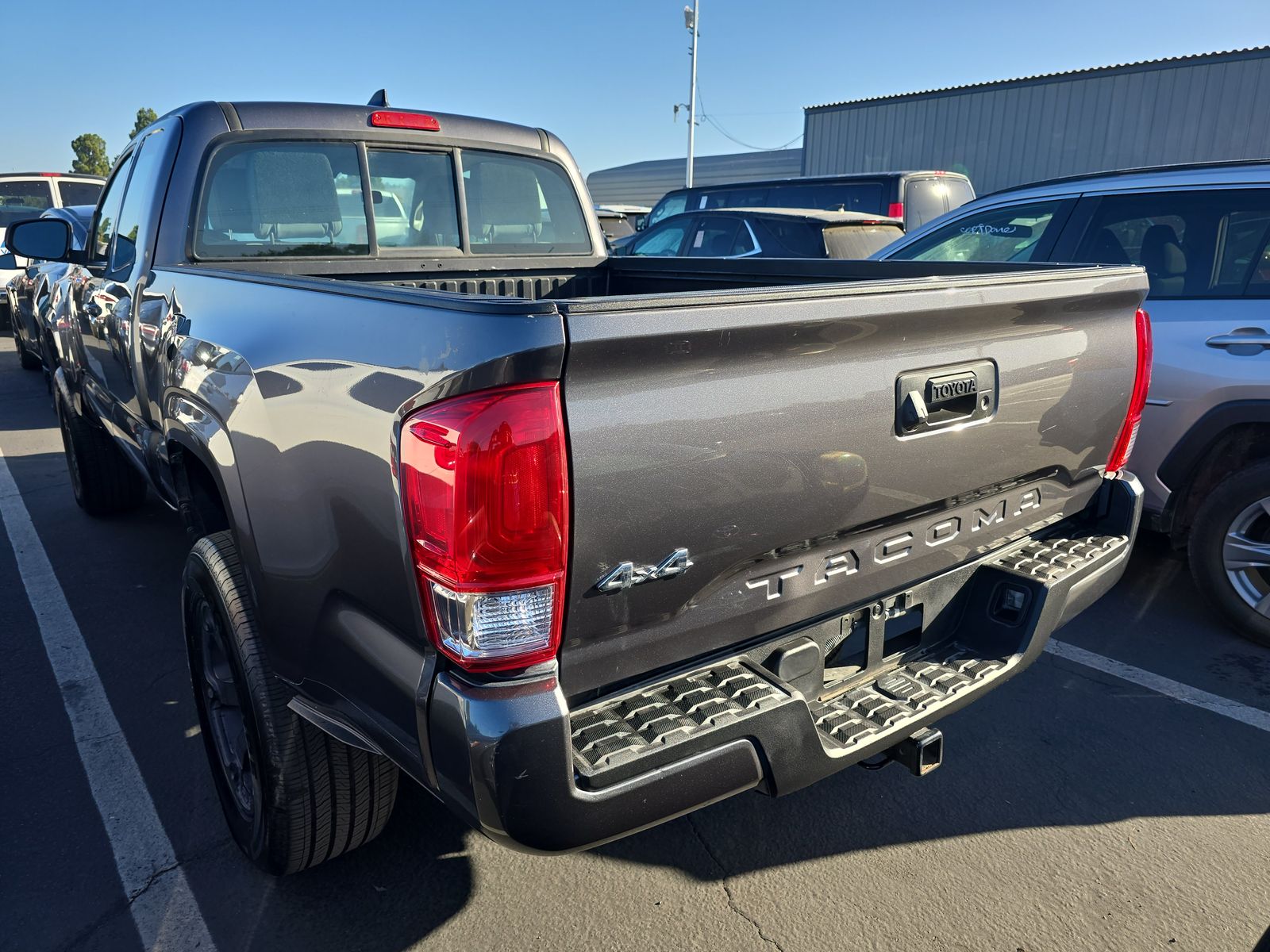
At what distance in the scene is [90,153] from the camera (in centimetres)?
3753

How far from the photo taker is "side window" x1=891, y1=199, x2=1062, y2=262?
178 inches

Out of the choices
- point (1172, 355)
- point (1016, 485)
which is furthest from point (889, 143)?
point (1016, 485)

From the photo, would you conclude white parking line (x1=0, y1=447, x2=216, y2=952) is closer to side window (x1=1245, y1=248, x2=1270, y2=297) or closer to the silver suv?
the silver suv

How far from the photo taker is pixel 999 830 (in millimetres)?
2654

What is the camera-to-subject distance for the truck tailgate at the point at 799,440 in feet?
5.36

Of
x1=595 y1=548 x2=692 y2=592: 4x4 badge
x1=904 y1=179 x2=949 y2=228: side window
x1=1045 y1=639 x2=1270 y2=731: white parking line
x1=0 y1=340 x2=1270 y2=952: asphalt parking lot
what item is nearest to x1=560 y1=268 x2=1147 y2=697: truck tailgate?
x1=595 y1=548 x2=692 y2=592: 4x4 badge

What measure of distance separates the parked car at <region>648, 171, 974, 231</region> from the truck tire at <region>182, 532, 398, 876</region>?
882 cm

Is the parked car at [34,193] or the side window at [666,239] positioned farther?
the parked car at [34,193]

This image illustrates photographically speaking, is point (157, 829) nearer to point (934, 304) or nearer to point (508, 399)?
point (508, 399)

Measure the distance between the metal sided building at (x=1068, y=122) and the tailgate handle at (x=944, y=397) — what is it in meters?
18.7

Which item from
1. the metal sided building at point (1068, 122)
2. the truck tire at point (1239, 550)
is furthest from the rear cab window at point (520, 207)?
the metal sided building at point (1068, 122)

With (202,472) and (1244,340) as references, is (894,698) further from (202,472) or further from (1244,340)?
(1244,340)

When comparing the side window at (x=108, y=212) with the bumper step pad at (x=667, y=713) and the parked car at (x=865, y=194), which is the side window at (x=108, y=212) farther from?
the parked car at (x=865, y=194)

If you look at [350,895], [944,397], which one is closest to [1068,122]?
[944,397]
